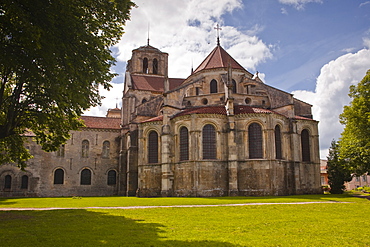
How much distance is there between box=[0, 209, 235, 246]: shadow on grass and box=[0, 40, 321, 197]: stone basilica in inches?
802

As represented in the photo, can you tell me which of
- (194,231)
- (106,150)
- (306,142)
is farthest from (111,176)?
(194,231)

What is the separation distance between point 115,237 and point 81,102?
24.3 ft

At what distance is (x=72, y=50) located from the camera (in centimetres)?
1470

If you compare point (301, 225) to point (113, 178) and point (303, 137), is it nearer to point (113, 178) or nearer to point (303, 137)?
point (303, 137)

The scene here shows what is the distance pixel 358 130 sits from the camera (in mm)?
30531

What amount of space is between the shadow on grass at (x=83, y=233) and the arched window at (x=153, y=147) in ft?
77.2

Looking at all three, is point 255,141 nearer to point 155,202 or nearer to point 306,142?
point 306,142

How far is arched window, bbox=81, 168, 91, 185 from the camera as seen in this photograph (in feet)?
157

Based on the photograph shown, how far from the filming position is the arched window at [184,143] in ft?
117

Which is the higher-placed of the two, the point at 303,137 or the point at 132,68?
the point at 132,68

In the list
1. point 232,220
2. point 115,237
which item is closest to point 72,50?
point 115,237

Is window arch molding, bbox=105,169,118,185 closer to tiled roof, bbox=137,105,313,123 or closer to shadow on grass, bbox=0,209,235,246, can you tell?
tiled roof, bbox=137,105,313,123

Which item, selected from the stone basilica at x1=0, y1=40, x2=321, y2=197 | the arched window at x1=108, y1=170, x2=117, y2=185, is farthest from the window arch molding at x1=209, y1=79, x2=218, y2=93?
the arched window at x1=108, y1=170, x2=117, y2=185

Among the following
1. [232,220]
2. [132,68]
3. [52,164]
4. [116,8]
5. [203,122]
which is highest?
[132,68]
